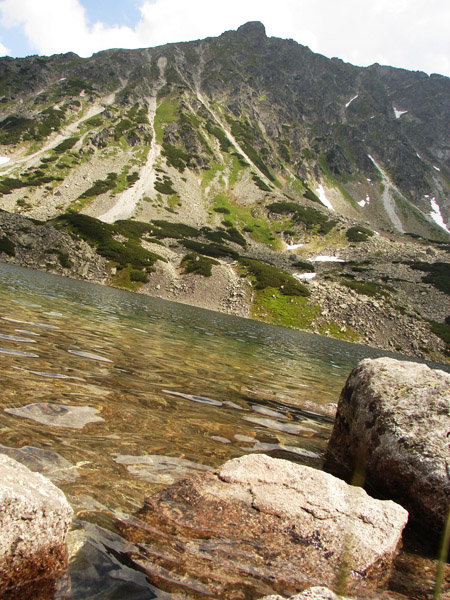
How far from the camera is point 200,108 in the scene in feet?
590

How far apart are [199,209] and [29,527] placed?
5001 inches

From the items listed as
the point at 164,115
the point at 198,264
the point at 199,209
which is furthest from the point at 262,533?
the point at 164,115

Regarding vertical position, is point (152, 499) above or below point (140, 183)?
below

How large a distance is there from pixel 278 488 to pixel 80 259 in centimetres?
6238

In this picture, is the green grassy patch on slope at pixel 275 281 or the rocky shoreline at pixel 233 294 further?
the green grassy patch on slope at pixel 275 281

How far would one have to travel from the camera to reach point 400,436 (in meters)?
6.44

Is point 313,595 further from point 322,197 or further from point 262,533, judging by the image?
point 322,197

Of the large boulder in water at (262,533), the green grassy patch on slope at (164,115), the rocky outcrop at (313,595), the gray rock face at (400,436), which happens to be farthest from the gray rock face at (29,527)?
the green grassy patch on slope at (164,115)

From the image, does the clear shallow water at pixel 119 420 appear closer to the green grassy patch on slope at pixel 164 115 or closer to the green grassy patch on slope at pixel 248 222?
the green grassy patch on slope at pixel 248 222

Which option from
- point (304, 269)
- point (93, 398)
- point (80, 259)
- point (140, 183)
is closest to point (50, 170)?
point (140, 183)

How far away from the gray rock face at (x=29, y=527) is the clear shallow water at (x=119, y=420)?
290mm

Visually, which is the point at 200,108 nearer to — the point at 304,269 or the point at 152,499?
the point at 304,269

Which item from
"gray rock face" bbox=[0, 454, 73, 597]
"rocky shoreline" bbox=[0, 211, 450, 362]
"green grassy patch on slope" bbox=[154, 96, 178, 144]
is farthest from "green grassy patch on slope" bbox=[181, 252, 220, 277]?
"green grassy patch on slope" bbox=[154, 96, 178, 144]

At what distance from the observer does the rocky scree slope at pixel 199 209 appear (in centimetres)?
6319
